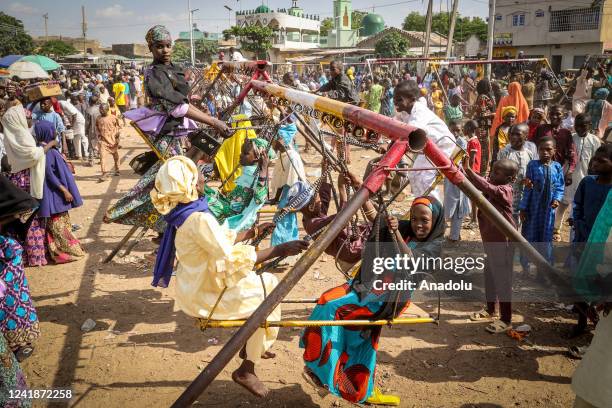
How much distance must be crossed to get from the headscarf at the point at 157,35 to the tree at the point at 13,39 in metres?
36.3

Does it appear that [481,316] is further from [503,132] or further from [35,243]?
[35,243]

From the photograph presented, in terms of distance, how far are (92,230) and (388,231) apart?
6.19 metres

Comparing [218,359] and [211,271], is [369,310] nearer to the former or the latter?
[211,271]

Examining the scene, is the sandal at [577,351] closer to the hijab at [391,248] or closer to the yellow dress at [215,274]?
the hijab at [391,248]

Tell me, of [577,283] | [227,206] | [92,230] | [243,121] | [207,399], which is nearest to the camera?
[577,283]

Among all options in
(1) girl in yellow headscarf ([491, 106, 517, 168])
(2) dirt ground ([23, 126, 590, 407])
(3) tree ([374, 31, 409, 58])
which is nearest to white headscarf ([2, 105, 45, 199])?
(2) dirt ground ([23, 126, 590, 407])

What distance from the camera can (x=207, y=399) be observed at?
11.6ft

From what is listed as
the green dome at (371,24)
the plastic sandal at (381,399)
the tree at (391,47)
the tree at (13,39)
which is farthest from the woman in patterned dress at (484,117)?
the green dome at (371,24)

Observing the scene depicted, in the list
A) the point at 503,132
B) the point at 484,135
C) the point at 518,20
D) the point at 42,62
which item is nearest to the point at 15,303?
the point at 503,132

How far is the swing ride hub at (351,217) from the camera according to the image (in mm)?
2037

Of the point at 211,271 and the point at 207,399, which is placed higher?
the point at 211,271

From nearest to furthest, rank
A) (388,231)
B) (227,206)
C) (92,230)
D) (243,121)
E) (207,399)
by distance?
(388,231) < (207,399) < (227,206) < (243,121) < (92,230)

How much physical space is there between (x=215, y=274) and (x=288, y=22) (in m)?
78.1

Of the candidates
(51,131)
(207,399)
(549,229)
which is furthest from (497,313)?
(51,131)
